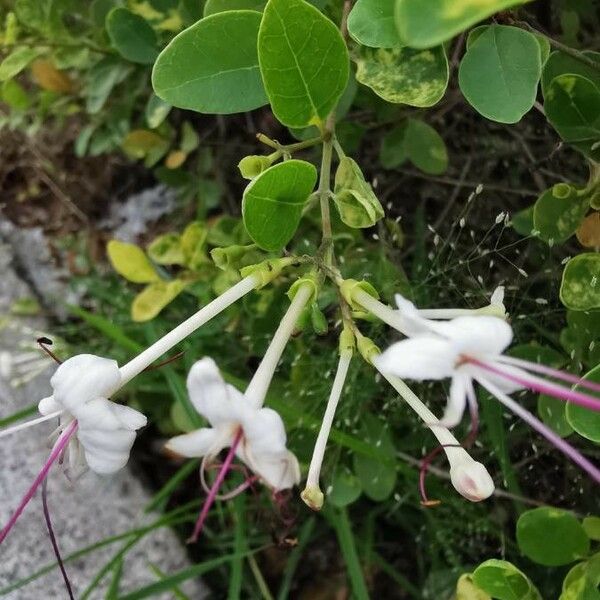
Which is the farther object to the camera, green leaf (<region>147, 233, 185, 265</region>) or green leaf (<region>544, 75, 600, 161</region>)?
green leaf (<region>147, 233, 185, 265</region>)

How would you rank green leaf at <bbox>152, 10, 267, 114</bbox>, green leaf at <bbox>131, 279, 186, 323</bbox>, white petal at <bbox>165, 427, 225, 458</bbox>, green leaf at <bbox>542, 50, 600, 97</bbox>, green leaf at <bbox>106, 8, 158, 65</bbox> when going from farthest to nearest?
green leaf at <bbox>131, 279, 186, 323</bbox> < green leaf at <bbox>106, 8, 158, 65</bbox> < green leaf at <bbox>542, 50, 600, 97</bbox> < green leaf at <bbox>152, 10, 267, 114</bbox> < white petal at <bbox>165, 427, 225, 458</bbox>

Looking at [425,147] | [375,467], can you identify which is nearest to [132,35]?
[425,147]

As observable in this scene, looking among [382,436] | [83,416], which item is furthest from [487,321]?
[382,436]

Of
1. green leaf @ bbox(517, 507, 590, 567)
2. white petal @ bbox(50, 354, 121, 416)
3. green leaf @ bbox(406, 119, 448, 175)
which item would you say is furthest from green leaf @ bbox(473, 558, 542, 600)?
green leaf @ bbox(406, 119, 448, 175)

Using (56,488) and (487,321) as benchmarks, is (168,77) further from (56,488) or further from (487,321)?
(56,488)

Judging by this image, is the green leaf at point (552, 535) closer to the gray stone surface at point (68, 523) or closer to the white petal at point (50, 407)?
the white petal at point (50, 407)

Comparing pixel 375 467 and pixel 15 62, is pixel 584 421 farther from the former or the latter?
pixel 15 62

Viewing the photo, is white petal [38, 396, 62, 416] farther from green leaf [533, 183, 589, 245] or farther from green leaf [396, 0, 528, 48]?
green leaf [533, 183, 589, 245]
